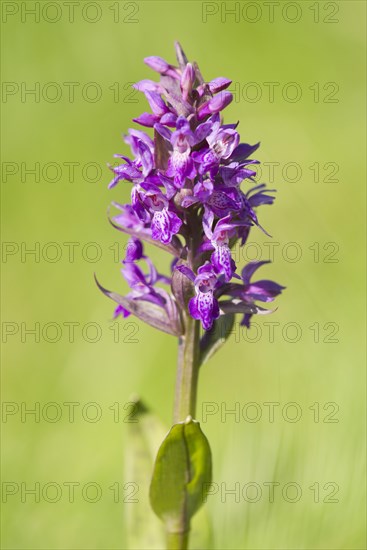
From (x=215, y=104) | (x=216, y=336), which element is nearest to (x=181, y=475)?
(x=216, y=336)

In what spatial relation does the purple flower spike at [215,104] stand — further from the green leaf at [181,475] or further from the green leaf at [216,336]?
the green leaf at [181,475]

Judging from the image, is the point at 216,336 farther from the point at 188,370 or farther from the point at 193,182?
the point at 193,182

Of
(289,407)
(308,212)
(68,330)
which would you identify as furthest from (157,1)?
(289,407)

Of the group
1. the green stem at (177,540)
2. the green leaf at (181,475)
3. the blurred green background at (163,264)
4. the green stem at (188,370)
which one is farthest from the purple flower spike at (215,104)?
the green stem at (177,540)

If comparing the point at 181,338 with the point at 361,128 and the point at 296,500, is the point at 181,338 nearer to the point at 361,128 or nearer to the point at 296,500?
the point at 296,500

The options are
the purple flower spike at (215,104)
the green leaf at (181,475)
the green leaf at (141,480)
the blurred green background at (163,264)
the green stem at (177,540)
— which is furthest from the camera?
the blurred green background at (163,264)

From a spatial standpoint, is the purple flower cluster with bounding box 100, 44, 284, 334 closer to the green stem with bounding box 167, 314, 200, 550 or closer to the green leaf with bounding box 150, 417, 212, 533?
the green stem with bounding box 167, 314, 200, 550

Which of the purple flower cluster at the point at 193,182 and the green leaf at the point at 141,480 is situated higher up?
the purple flower cluster at the point at 193,182
